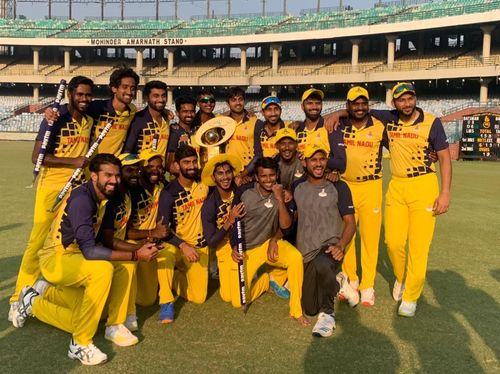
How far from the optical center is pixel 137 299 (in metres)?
4.93

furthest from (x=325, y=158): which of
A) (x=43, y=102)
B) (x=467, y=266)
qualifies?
(x=43, y=102)

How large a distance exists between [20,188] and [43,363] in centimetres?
1112

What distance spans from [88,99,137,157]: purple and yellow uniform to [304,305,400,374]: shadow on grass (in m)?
2.97

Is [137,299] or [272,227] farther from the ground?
[272,227]

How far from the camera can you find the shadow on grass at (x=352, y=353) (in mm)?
3613

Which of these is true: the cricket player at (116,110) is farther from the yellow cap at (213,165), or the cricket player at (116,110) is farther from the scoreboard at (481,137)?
the scoreboard at (481,137)

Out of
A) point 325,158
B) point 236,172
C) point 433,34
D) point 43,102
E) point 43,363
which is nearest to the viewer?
point 43,363

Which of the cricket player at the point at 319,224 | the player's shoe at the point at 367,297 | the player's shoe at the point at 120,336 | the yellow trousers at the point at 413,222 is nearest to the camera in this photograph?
the player's shoe at the point at 120,336

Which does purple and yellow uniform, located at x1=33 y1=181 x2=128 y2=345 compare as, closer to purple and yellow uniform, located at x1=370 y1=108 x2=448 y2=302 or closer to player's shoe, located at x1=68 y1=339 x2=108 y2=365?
player's shoe, located at x1=68 y1=339 x2=108 y2=365

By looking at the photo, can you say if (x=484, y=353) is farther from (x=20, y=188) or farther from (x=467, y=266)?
(x=20, y=188)

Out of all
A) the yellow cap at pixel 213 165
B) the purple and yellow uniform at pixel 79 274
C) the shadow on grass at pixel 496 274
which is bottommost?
the shadow on grass at pixel 496 274

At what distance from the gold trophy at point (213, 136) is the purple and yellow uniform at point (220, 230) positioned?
759 mm

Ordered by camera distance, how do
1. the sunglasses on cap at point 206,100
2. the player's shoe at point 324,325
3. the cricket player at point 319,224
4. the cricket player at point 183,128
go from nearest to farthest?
the player's shoe at point 324,325, the cricket player at point 319,224, the cricket player at point 183,128, the sunglasses on cap at point 206,100

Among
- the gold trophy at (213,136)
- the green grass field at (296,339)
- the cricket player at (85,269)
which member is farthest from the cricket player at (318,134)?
the cricket player at (85,269)
